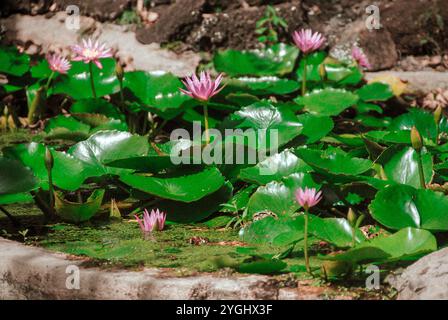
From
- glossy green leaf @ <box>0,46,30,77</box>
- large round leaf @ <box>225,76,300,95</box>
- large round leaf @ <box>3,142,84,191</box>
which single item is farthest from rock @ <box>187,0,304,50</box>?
large round leaf @ <box>3,142,84,191</box>

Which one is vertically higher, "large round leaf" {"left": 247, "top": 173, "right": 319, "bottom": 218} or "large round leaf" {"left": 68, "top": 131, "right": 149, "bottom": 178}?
"large round leaf" {"left": 68, "top": 131, "right": 149, "bottom": 178}

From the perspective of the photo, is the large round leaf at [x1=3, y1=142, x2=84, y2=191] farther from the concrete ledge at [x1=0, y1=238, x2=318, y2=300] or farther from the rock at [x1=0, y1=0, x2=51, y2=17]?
the rock at [x1=0, y1=0, x2=51, y2=17]

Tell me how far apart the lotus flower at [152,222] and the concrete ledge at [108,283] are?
1.33 feet

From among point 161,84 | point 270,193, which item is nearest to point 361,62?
point 161,84

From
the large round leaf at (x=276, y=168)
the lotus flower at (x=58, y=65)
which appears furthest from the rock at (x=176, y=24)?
the large round leaf at (x=276, y=168)

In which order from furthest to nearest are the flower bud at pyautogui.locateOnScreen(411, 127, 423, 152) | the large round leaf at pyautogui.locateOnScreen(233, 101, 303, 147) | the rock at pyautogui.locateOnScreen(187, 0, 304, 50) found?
the rock at pyautogui.locateOnScreen(187, 0, 304, 50)
the large round leaf at pyautogui.locateOnScreen(233, 101, 303, 147)
the flower bud at pyautogui.locateOnScreen(411, 127, 423, 152)

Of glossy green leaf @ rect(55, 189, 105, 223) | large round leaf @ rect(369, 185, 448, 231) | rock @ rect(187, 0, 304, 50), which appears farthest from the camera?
rock @ rect(187, 0, 304, 50)

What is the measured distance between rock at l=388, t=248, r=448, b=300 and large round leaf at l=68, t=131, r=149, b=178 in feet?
3.86

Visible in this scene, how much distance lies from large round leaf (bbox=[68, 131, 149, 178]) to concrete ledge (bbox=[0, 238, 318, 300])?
24.7 inches

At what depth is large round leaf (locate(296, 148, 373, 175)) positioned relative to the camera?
2600 millimetres

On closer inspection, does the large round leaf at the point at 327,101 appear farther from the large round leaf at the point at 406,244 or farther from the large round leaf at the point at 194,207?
the large round leaf at the point at 406,244

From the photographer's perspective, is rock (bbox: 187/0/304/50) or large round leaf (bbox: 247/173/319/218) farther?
Answer: rock (bbox: 187/0/304/50)

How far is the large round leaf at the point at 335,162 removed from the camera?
8.53ft

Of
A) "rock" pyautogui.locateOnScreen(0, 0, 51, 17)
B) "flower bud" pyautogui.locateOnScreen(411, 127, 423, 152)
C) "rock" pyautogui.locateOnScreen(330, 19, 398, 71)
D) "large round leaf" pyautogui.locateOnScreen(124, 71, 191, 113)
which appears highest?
"rock" pyautogui.locateOnScreen(0, 0, 51, 17)
